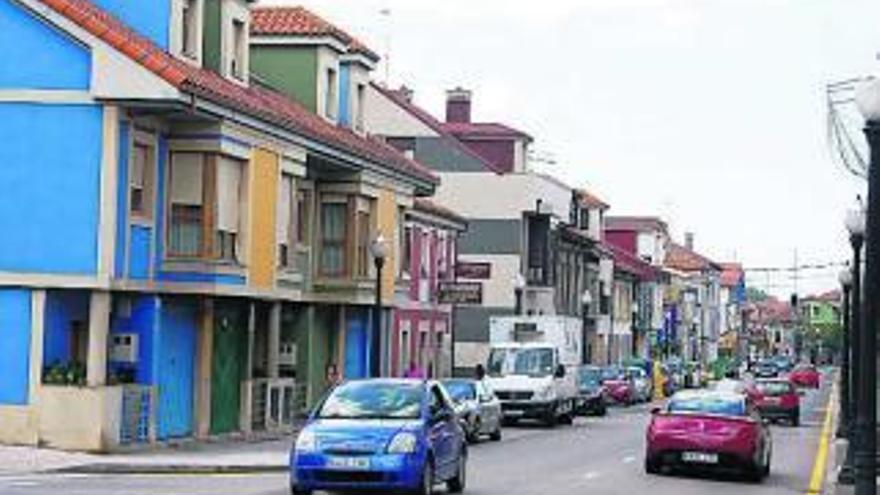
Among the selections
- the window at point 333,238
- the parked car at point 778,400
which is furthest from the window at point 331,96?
the parked car at point 778,400

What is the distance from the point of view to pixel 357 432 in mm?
19719

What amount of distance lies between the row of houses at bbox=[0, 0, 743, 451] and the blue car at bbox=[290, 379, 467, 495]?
960 cm

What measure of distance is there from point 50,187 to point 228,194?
4378 millimetres

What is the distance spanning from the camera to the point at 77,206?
30.1 m

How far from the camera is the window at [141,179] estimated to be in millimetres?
31312

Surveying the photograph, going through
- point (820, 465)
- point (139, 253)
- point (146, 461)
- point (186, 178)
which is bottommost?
A: point (820, 465)

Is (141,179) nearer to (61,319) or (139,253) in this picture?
(139,253)

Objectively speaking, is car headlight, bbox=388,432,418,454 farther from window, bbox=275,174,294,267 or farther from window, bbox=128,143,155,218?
window, bbox=275,174,294,267

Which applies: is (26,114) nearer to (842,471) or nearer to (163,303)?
(163,303)

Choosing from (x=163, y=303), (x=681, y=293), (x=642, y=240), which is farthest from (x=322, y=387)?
(x=681, y=293)

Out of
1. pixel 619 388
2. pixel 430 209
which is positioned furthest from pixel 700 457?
pixel 619 388

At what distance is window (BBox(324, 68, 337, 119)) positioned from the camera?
43.1 m

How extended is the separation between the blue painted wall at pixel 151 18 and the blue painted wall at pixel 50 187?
112 inches

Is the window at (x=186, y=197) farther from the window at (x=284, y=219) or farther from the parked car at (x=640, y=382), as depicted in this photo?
the parked car at (x=640, y=382)
